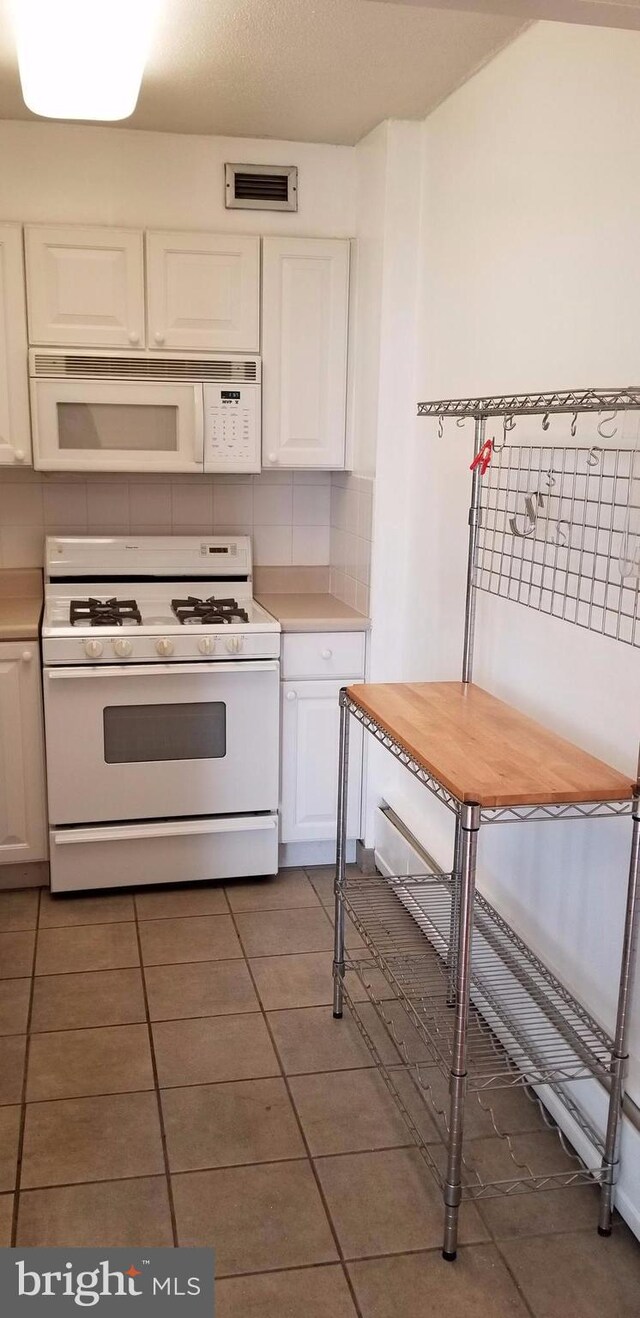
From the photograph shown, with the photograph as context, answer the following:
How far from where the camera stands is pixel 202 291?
3398mm

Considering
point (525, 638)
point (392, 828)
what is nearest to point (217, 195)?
point (525, 638)

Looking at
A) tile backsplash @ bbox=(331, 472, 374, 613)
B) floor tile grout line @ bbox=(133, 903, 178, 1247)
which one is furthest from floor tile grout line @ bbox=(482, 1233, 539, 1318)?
tile backsplash @ bbox=(331, 472, 374, 613)

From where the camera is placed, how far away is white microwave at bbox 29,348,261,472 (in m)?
3.35

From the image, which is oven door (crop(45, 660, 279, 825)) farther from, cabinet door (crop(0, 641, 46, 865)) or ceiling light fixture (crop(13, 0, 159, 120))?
ceiling light fixture (crop(13, 0, 159, 120))

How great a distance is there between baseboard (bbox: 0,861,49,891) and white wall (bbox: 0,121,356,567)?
1041 mm

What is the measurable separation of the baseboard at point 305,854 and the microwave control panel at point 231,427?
4.15 feet

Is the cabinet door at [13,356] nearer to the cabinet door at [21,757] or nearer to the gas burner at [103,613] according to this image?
the gas burner at [103,613]

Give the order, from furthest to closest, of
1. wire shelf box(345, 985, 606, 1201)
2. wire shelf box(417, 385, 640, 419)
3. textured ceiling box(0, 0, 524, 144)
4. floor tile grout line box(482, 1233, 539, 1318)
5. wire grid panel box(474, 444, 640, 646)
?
textured ceiling box(0, 0, 524, 144) → wire shelf box(345, 985, 606, 1201) → wire grid panel box(474, 444, 640, 646) → floor tile grout line box(482, 1233, 539, 1318) → wire shelf box(417, 385, 640, 419)

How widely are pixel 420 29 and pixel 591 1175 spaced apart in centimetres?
249

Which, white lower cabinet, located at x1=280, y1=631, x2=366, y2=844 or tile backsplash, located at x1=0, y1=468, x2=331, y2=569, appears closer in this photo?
white lower cabinet, located at x1=280, y1=631, x2=366, y2=844

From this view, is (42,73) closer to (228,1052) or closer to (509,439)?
(509,439)

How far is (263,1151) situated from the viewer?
87.3 inches

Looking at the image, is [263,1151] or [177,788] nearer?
[263,1151]

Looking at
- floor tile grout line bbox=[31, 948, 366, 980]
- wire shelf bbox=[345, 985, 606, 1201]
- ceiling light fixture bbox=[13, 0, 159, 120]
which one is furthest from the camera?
floor tile grout line bbox=[31, 948, 366, 980]
